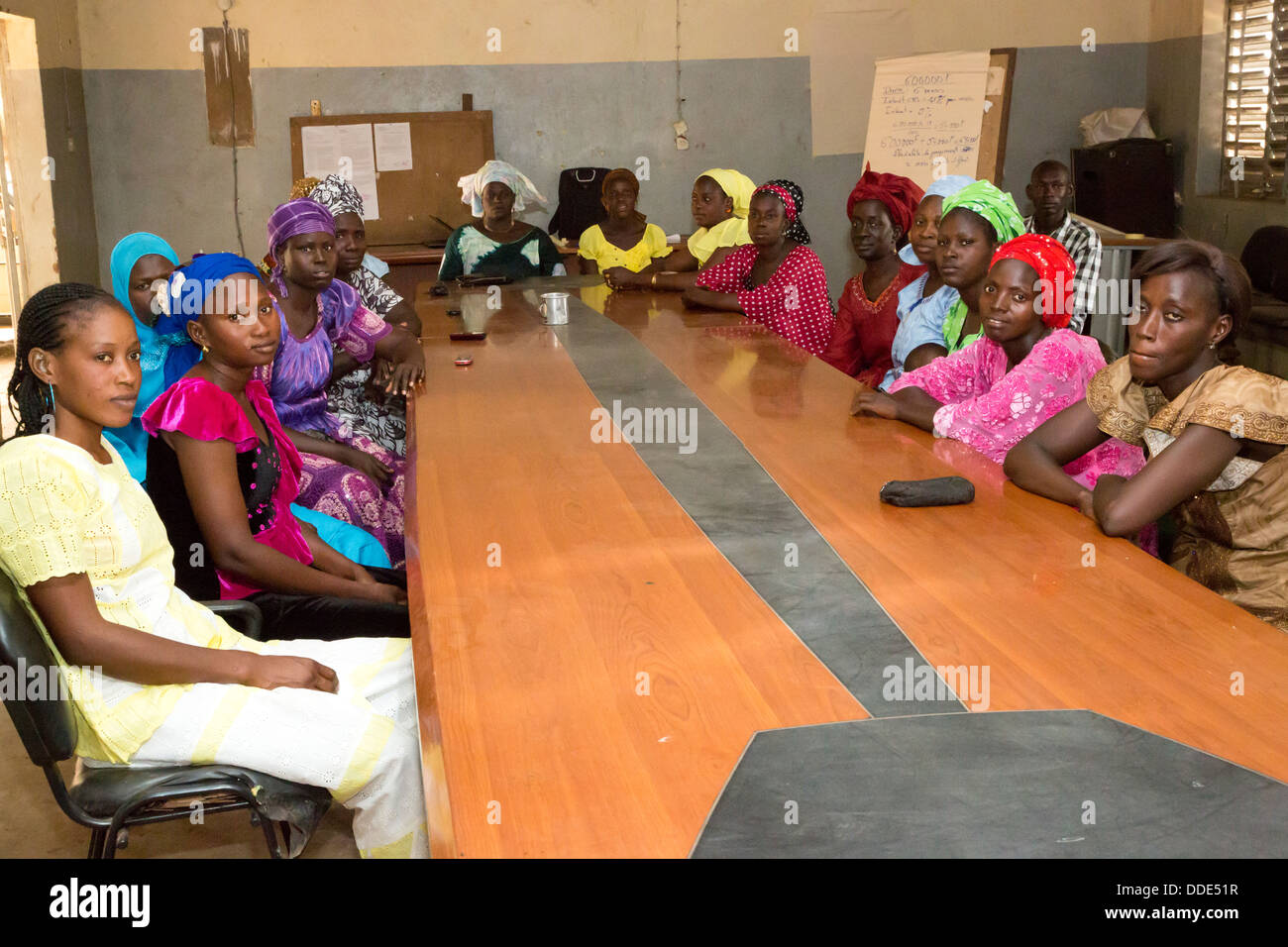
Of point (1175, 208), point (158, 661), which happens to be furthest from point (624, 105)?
point (158, 661)

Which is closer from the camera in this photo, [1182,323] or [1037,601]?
[1037,601]

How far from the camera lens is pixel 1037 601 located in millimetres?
1634

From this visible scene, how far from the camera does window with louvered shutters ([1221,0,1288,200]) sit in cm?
586

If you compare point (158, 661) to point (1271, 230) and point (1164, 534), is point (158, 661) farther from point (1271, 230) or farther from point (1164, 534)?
point (1271, 230)

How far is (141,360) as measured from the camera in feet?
10.1

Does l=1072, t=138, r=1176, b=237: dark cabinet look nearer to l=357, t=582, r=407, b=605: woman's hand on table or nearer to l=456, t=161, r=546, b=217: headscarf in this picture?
l=456, t=161, r=546, b=217: headscarf

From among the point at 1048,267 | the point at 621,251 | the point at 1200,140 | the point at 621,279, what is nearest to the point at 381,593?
the point at 1048,267

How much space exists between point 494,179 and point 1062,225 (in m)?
2.78

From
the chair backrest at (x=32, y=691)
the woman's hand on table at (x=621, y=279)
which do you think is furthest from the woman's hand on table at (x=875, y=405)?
the woman's hand on table at (x=621, y=279)

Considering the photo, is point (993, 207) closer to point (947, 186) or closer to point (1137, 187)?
point (947, 186)

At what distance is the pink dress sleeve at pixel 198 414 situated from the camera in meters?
2.12

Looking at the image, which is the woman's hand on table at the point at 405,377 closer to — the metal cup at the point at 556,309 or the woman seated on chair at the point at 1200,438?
the metal cup at the point at 556,309

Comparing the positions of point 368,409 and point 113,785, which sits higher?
point 368,409
